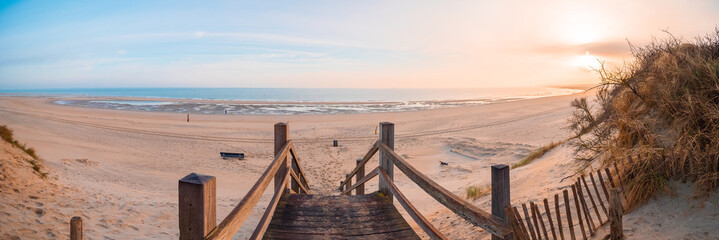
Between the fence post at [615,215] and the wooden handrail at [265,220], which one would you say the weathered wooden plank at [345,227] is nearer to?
the wooden handrail at [265,220]

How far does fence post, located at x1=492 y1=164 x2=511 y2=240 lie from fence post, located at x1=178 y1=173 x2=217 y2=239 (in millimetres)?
1582

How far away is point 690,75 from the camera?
406cm

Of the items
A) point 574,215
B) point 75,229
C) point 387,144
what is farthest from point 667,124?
point 75,229

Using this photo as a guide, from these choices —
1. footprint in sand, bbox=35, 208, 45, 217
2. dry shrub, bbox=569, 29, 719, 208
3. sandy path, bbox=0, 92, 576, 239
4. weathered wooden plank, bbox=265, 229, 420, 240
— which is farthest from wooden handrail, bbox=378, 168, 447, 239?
footprint in sand, bbox=35, 208, 45, 217

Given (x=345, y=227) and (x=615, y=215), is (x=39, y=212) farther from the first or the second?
(x=615, y=215)

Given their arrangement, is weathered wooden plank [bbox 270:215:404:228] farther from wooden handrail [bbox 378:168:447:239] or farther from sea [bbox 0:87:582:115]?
sea [bbox 0:87:582:115]

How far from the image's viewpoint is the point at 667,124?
13.4 ft

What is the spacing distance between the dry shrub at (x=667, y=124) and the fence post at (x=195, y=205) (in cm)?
401

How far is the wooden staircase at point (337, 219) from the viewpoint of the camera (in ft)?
11.7

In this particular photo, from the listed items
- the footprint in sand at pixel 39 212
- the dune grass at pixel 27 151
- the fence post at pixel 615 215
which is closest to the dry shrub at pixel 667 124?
the fence post at pixel 615 215

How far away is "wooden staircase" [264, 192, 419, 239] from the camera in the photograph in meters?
3.58

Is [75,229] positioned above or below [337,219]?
above

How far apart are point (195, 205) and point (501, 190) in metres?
1.68

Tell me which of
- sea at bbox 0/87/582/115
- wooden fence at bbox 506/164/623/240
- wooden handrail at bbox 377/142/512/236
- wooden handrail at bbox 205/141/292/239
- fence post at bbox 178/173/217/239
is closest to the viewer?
fence post at bbox 178/173/217/239
